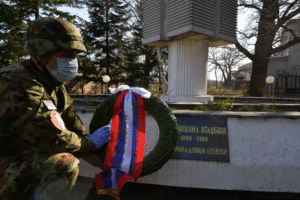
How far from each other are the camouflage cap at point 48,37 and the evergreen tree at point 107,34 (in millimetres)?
18869

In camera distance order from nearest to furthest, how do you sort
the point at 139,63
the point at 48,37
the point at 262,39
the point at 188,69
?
the point at 48,37
the point at 188,69
the point at 262,39
the point at 139,63

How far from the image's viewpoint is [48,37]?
1.71m

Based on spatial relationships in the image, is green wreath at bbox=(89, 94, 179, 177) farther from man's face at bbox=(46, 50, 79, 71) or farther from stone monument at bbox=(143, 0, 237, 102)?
stone monument at bbox=(143, 0, 237, 102)

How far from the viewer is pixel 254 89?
13195mm

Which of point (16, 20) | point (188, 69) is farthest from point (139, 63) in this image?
point (188, 69)

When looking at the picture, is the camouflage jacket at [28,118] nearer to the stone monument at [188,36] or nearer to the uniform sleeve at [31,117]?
the uniform sleeve at [31,117]

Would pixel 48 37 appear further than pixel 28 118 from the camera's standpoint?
Yes

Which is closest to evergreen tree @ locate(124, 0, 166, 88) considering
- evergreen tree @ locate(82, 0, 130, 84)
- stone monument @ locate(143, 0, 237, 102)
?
evergreen tree @ locate(82, 0, 130, 84)

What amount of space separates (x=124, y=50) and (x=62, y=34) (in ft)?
68.1

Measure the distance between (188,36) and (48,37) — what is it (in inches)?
211

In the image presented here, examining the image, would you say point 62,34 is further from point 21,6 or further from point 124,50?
point 124,50

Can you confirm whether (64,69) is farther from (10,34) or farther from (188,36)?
(10,34)

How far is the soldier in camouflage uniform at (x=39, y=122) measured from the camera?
4.89 feet

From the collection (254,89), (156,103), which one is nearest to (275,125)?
(156,103)
